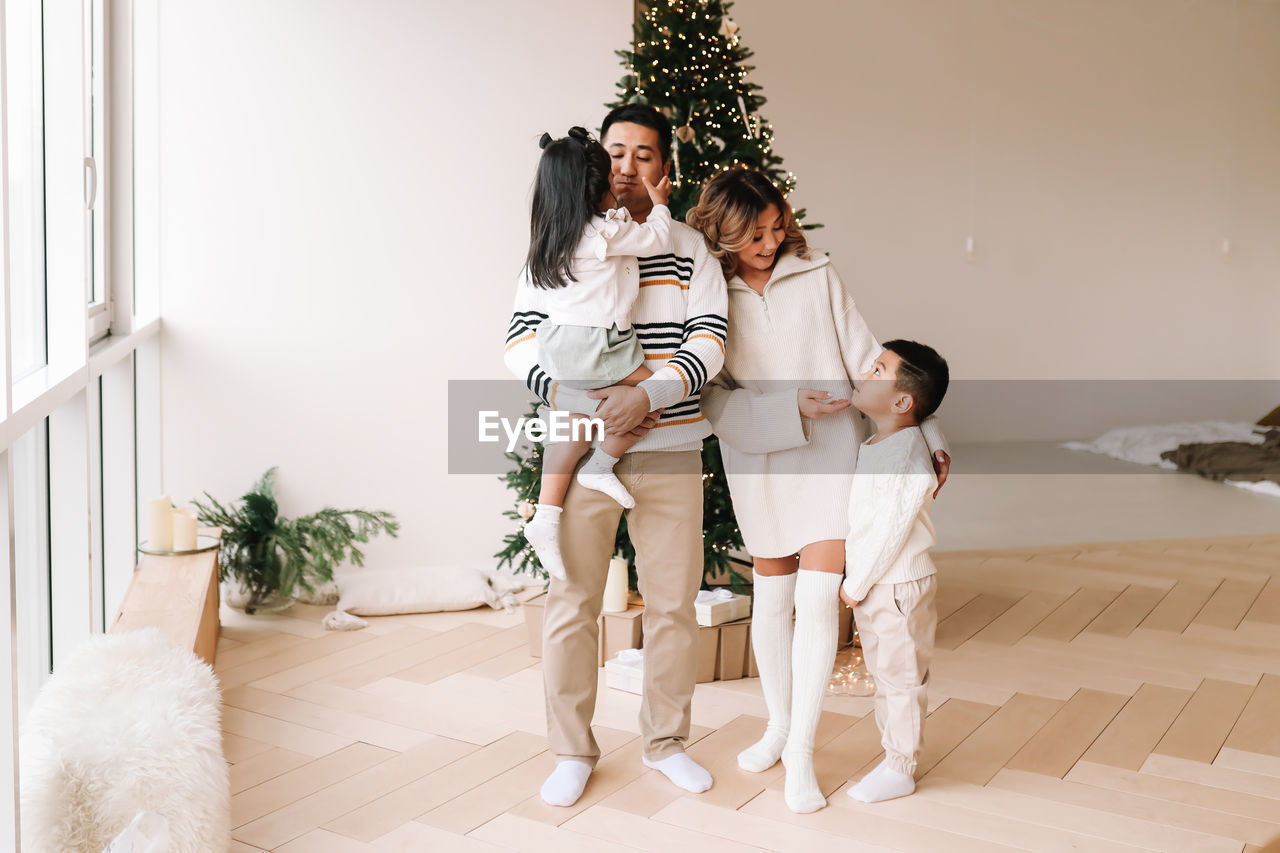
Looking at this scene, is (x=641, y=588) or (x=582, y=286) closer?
(x=582, y=286)

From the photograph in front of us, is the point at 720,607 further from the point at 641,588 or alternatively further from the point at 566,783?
the point at 566,783

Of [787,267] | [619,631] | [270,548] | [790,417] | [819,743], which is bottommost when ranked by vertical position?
[819,743]

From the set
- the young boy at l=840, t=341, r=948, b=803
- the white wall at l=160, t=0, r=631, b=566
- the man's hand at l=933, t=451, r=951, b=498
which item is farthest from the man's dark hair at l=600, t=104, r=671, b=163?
the white wall at l=160, t=0, r=631, b=566

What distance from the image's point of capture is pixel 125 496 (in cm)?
320

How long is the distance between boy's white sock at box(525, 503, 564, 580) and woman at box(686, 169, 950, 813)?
1.33 feet

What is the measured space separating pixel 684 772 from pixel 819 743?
16.5 inches

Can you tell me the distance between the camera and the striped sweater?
2145mm

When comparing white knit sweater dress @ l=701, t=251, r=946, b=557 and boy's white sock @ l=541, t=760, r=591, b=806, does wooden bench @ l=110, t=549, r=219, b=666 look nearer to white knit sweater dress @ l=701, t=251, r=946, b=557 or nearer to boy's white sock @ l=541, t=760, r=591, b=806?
boy's white sock @ l=541, t=760, r=591, b=806

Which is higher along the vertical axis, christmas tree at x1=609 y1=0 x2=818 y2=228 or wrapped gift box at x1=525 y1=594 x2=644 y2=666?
christmas tree at x1=609 y1=0 x2=818 y2=228

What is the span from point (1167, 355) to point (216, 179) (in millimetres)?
6920

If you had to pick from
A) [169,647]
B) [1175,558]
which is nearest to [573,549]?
[169,647]

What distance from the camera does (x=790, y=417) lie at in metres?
2.19

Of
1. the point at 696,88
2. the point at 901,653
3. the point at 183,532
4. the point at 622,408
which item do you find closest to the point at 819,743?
the point at 901,653

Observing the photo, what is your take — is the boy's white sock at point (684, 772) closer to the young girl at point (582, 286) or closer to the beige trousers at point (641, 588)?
the beige trousers at point (641, 588)
